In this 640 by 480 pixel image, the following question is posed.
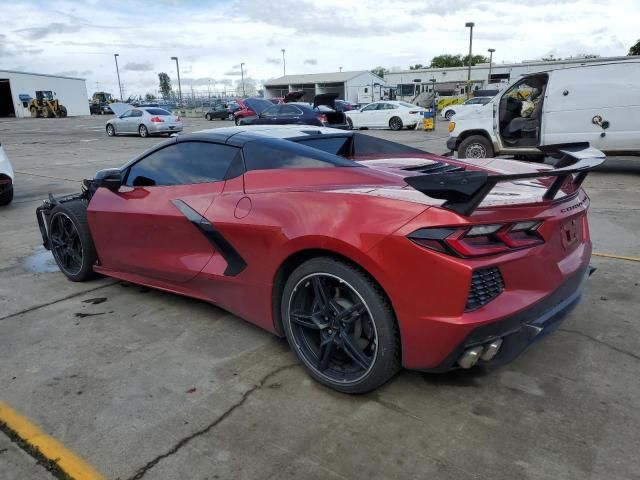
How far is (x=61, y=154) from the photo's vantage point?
15.9 m

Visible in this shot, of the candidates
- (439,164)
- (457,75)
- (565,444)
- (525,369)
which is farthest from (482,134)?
(457,75)

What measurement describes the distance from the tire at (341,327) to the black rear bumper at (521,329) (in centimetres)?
29

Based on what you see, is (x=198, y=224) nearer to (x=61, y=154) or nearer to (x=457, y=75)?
(x=61, y=154)

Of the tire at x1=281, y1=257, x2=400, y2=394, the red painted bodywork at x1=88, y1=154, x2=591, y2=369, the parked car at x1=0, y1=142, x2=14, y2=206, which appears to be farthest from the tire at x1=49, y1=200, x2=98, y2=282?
the parked car at x1=0, y1=142, x2=14, y2=206

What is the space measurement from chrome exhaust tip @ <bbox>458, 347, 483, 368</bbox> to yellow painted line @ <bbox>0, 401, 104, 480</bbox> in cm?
164

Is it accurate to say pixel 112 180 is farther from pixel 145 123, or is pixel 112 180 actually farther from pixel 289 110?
pixel 145 123

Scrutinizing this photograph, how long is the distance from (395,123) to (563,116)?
15182 mm

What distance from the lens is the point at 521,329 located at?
7.78ft

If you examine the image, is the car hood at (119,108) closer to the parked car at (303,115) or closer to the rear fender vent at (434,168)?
the parked car at (303,115)

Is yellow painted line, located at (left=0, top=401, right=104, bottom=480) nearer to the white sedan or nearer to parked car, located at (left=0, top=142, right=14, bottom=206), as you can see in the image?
parked car, located at (left=0, top=142, right=14, bottom=206)

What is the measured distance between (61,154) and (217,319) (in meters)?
14.6

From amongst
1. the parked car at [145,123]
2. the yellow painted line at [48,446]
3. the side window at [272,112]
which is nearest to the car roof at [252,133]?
the yellow painted line at [48,446]

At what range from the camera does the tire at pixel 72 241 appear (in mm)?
4297

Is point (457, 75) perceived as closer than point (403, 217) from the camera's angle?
No
